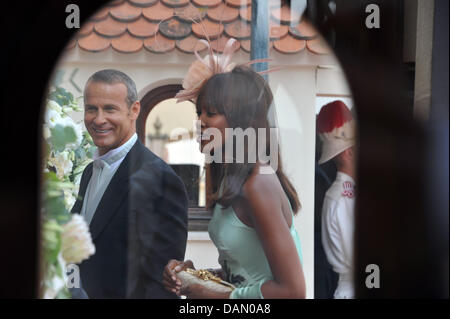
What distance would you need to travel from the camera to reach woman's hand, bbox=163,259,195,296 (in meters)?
2.99

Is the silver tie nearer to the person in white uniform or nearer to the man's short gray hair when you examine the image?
the man's short gray hair

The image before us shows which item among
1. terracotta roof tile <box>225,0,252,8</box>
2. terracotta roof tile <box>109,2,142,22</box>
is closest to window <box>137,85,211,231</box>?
terracotta roof tile <box>109,2,142,22</box>

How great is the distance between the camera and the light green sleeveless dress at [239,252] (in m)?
2.92

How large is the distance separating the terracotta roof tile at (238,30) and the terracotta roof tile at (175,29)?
0.22m

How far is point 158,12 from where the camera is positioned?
298 cm

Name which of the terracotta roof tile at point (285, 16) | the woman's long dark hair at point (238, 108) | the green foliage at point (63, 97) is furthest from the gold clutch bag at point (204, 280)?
the terracotta roof tile at point (285, 16)

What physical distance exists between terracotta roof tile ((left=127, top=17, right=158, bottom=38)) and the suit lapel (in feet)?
1.93

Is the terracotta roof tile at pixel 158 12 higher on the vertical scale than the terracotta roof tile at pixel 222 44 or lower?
higher

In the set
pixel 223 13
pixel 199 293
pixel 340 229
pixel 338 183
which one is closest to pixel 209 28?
pixel 223 13

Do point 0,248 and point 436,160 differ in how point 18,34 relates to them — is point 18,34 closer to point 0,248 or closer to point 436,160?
point 0,248

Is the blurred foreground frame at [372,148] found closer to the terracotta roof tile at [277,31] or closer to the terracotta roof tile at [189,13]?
the terracotta roof tile at [277,31]

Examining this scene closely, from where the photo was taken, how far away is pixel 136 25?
2980 millimetres

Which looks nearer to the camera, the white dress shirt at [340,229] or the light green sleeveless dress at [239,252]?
the light green sleeveless dress at [239,252]
